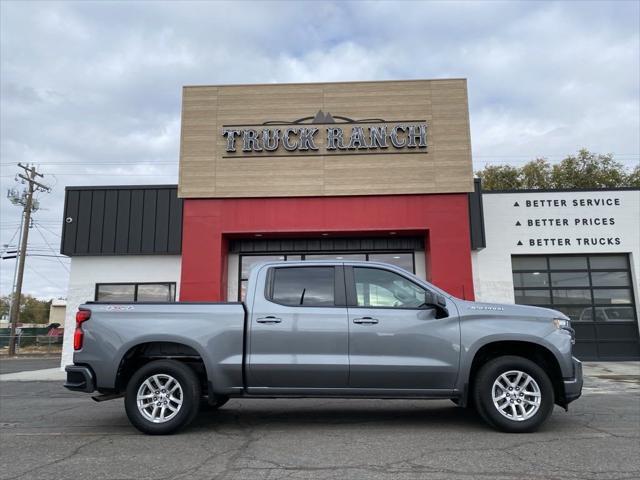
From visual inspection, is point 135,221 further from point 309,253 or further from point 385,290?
point 385,290

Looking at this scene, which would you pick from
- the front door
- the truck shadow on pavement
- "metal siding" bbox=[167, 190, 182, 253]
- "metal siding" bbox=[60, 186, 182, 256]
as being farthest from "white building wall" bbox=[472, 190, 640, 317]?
the front door

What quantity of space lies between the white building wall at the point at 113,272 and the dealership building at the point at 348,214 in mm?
31

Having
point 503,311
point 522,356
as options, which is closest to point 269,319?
point 503,311

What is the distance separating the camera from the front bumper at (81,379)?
598 cm

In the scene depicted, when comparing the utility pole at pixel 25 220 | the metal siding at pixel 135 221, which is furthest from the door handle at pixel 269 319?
the utility pole at pixel 25 220

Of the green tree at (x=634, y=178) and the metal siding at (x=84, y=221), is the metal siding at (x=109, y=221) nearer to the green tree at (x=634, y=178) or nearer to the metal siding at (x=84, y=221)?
the metal siding at (x=84, y=221)

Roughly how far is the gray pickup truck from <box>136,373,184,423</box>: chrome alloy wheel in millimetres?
11

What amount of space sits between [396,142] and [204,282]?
6813mm

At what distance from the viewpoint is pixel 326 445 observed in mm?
5328

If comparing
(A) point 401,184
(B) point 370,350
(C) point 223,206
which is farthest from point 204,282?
(B) point 370,350

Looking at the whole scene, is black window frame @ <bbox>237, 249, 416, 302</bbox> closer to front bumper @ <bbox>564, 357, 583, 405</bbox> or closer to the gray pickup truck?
the gray pickup truck

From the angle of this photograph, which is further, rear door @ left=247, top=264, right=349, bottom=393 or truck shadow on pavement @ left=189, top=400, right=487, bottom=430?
truck shadow on pavement @ left=189, top=400, right=487, bottom=430

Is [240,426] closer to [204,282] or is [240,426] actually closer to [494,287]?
[204,282]

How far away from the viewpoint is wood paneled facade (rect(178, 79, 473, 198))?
15.1m
